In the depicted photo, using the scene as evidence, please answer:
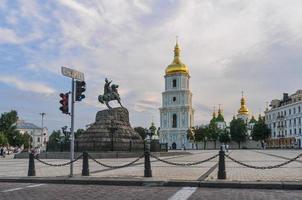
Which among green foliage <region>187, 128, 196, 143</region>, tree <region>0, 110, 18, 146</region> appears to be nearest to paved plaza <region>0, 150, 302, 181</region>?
tree <region>0, 110, 18, 146</region>

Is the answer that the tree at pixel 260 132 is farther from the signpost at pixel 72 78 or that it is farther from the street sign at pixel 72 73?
the signpost at pixel 72 78

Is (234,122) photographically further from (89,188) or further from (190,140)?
(89,188)

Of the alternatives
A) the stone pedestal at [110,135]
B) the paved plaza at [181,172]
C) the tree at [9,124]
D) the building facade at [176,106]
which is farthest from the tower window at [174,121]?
the paved plaza at [181,172]

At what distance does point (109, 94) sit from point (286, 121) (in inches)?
3571

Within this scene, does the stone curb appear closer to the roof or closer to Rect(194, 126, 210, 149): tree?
Rect(194, 126, 210, 149): tree

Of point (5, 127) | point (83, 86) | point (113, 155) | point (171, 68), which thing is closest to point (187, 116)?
point (171, 68)

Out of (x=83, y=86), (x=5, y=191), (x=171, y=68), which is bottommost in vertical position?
(x=5, y=191)

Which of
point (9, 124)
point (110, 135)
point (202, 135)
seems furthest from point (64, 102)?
point (202, 135)

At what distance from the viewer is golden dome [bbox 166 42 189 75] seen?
415 feet

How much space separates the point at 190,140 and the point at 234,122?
14.1m

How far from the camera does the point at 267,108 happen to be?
143 meters

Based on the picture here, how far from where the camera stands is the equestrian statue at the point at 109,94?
44625 millimetres

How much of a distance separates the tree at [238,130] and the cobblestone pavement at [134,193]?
11542cm

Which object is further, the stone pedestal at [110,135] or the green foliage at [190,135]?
the green foliage at [190,135]
